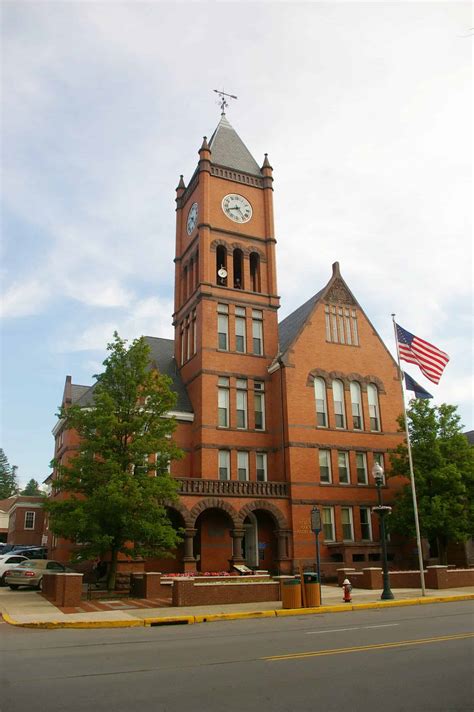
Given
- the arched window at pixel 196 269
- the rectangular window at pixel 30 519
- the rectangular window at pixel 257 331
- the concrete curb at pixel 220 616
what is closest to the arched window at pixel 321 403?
the rectangular window at pixel 257 331

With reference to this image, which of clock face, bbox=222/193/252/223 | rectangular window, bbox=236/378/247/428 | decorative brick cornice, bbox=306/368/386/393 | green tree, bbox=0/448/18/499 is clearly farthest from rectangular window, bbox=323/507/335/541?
green tree, bbox=0/448/18/499

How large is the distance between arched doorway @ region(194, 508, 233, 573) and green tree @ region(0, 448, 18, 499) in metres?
119

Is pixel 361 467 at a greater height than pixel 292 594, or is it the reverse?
pixel 361 467

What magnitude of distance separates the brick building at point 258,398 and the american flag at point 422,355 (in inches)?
383

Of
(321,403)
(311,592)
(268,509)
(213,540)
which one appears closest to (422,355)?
(321,403)

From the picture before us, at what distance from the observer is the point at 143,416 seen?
26234 millimetres

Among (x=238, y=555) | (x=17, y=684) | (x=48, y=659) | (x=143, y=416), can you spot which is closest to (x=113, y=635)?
(x=48, y=659)

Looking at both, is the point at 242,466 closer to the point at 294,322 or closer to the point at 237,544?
the point at 237,544

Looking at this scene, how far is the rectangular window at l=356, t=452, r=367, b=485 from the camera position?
122 feet

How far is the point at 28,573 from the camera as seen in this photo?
28484mm

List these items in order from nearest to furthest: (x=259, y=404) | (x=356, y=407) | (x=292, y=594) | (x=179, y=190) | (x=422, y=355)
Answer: (x=292, y=594) < (x=422, y=355) < (x=259, y=404) < (x=356, y=407) < (x=179, y=190)

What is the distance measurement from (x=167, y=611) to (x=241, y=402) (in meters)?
18.5

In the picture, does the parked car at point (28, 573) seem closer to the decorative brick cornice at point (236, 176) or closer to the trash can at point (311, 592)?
the trash can at point (311, 592)

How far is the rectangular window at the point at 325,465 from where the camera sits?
3581cm
